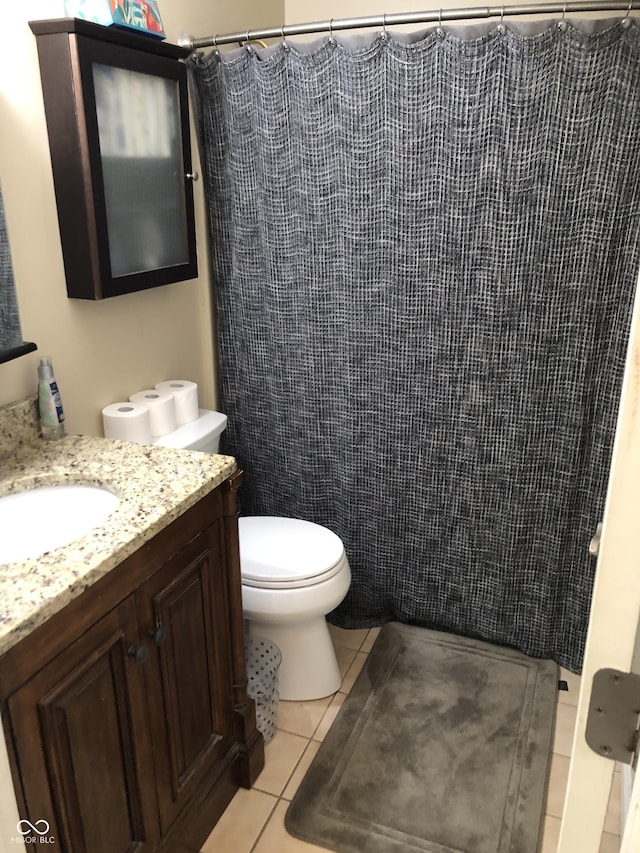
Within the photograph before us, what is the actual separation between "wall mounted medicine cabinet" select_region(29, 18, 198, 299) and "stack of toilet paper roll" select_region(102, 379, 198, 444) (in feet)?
1.06

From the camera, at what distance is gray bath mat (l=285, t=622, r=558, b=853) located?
1.73 m

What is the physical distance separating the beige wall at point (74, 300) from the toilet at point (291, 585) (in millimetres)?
228

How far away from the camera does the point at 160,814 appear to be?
59.1 inches

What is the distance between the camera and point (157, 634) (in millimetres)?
1415

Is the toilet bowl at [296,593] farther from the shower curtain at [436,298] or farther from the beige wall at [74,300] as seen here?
the beige wall at [74,300]

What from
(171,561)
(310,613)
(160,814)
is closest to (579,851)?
(171,561)

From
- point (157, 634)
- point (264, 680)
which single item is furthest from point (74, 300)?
point (264, 680)

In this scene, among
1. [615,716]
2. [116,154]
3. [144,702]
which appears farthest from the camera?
[116,154]

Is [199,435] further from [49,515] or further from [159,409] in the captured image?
[49,515]

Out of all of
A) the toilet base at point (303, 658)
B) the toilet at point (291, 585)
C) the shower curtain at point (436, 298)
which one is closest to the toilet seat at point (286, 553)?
the toilet at point (291, 585)

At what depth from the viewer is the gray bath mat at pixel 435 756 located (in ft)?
5.69

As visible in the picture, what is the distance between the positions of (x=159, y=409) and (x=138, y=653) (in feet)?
2.70

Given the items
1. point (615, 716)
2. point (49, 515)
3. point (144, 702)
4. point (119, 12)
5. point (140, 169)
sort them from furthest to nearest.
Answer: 1. point (140, 169)
2. point (119, 12)
3. point (49, 515)
4. point (144, 702)
5. point (615, 716)

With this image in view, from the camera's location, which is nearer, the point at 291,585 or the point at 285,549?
the point at 291,585
